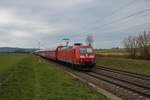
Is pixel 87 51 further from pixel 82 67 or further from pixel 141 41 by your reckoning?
pixel 141 41

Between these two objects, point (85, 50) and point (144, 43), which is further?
point (144, 43)

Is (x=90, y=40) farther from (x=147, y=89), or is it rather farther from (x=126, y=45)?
(x=147, y=89)

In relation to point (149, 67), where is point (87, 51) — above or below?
above

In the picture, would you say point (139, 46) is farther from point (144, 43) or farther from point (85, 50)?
point (85, 50)

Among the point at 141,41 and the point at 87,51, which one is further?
the point at 141,41

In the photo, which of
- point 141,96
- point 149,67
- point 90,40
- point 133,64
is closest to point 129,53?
point 133,64

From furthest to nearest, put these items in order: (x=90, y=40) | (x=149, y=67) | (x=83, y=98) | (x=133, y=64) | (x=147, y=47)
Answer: (x=90, y=40), (x=147, y=47), (x=133, y=64), (x=149, y=67), (x=83, y=98)

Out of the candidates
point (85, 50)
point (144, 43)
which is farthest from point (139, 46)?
point (85, 50)

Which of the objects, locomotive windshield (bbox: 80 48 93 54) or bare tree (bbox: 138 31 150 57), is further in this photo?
bare tree (bbox: 138 31 150 57)

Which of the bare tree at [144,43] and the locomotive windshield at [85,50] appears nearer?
the locomotive windshield at [85,50]

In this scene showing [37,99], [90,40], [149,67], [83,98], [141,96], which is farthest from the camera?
[90,40]

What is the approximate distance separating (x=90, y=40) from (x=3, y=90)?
79.0 m

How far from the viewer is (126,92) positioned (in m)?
14.7

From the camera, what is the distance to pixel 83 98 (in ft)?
38.9
